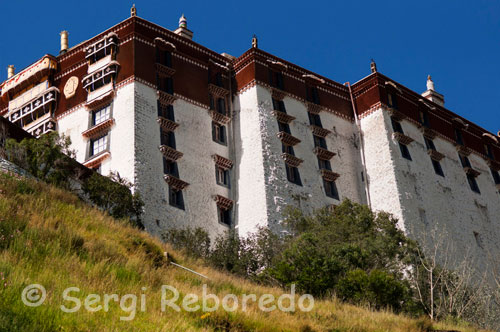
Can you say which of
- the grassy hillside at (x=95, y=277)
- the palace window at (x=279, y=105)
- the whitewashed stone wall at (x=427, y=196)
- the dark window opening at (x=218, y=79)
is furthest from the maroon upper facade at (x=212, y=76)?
the grassy hillside at (x=95, y=277)

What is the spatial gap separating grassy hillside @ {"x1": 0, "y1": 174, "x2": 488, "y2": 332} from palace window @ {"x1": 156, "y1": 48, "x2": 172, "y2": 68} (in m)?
21.3

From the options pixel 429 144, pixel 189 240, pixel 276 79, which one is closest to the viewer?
pixel 189 240

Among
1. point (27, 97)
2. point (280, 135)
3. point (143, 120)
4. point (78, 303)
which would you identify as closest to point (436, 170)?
point (280, 135)

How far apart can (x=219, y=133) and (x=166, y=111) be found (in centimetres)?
359

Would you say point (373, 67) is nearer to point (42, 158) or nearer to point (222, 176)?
point (222, 176)

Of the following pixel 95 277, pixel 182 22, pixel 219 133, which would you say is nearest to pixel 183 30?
pixel 182 22

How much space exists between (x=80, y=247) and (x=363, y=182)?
99.3ft

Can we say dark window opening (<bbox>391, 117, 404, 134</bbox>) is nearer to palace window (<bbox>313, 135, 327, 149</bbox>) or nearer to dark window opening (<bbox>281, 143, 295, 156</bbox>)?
palace window (<bbox>313, 135, 327, 149</bbox>)

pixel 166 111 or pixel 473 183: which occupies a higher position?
pixel 166 111

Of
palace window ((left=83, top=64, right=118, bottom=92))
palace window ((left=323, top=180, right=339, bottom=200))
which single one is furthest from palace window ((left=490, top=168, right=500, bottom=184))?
palace window ((left=83, top=64, right=118, bottom=92))

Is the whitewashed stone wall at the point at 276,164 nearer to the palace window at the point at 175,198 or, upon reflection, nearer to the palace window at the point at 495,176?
the palace window at the point at 175,198

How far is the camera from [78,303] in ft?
45.5

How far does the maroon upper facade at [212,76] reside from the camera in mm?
42719
